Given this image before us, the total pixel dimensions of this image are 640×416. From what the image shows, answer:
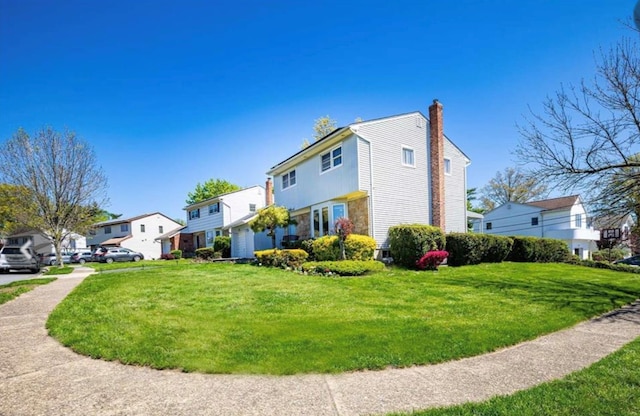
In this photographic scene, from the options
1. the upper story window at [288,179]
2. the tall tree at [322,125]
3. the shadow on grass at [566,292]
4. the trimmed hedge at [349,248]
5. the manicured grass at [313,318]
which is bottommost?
the shadow on grass at [566,292]

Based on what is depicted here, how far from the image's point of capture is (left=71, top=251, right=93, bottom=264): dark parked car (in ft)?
113

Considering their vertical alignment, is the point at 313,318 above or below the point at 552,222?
below

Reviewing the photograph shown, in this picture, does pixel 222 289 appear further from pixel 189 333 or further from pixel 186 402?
pixel 186 402

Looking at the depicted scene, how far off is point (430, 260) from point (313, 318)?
901cm

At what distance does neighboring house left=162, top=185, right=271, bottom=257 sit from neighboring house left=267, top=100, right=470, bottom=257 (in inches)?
386

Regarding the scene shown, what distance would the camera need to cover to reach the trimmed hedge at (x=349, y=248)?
1595 centimetres

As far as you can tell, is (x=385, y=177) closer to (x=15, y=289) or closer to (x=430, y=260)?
(x=430, y=260)

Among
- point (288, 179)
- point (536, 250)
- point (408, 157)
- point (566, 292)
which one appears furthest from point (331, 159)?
point (536, 250)

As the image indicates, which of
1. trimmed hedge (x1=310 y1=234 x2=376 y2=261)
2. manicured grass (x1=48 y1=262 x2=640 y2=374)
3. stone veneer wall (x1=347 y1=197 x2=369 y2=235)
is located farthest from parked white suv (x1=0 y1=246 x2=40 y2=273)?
stone veneer wall (x1=347 y1=197 x2=369 y2=235)

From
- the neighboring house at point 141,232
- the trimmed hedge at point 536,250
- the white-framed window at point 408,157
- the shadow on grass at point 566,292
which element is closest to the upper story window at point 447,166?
the white-framed window at point 408,157

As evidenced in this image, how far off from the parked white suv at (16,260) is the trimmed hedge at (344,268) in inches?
672

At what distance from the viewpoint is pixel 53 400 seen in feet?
12.1

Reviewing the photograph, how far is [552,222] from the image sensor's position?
3622 centimetres

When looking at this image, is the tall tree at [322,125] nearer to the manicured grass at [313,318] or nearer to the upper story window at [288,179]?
the upper story window at [288,179]
